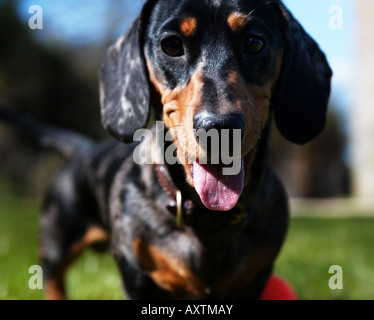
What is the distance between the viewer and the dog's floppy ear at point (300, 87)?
242 cm

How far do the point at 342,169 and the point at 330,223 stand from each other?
11.1m

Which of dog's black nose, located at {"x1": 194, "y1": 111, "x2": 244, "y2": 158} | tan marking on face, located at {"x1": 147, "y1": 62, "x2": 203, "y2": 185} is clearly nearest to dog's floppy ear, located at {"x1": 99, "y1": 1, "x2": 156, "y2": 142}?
tan marking on face, located at {"x1": 147, "y1": 62, "x2": 203, "y2": 185}

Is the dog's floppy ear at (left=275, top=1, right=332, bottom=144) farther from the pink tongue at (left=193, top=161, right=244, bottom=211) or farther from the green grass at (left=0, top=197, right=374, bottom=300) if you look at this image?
the green grass at (left=0, top=197, right=374, bottom=300)

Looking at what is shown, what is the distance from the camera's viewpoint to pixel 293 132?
249 centimetres

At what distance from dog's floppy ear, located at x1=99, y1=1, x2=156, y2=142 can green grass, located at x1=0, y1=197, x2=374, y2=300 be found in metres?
1.35

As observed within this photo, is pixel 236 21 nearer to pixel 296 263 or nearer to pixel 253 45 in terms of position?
pixel 253 45

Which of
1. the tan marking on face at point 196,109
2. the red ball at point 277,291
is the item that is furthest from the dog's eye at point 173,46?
the red ball at point 277,291

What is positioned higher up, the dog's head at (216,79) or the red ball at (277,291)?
the dog's head at (216,79)

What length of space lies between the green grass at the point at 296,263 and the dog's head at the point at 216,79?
1.52m

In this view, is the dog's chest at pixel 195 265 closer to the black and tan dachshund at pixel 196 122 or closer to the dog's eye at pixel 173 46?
the black and tan dachshund at pixel 196 122

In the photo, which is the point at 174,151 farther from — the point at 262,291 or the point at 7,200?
the point at 7,200

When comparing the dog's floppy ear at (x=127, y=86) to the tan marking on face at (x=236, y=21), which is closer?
the tan marking on face at (x=236, y=21)

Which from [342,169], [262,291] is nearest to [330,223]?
[262,291]

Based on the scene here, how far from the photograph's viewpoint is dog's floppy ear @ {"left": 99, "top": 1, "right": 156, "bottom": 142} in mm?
2459
